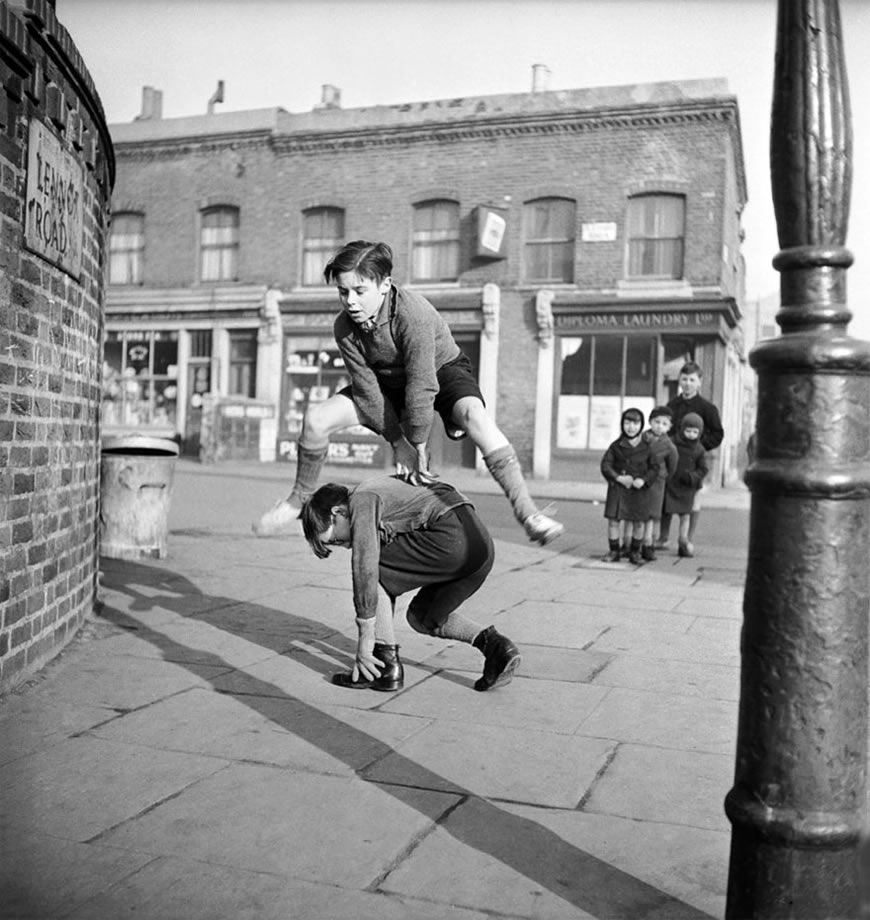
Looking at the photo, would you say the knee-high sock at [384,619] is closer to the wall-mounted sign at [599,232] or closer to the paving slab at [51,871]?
the paving slab at [51,871]

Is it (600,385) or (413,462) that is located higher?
(600,385)

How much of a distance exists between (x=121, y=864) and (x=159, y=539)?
19.5ft

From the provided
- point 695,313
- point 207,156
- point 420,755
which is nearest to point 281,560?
point 420,755

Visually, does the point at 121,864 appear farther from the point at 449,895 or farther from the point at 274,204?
the point at 274,204

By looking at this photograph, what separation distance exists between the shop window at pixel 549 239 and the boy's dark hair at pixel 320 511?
17.9 metres

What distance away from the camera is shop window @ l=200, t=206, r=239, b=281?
25.0 metres

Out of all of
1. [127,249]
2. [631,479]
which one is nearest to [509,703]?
[631,479]

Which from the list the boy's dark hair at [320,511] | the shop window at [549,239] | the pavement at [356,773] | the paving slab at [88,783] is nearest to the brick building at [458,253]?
the shop window at [549,239]

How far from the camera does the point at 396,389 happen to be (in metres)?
4.44

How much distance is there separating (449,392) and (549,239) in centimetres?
1801

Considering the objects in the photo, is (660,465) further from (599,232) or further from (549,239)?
(549,239)

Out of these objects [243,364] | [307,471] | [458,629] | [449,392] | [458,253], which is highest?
[458,253]

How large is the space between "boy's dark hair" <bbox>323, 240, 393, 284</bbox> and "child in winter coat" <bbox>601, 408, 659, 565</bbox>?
5.20 metres

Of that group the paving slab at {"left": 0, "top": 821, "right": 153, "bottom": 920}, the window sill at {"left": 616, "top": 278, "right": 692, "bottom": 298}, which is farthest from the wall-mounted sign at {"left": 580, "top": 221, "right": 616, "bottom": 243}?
the paving slab at {"left": 0, "top": 821, "right": 153, "bottom": 920}
